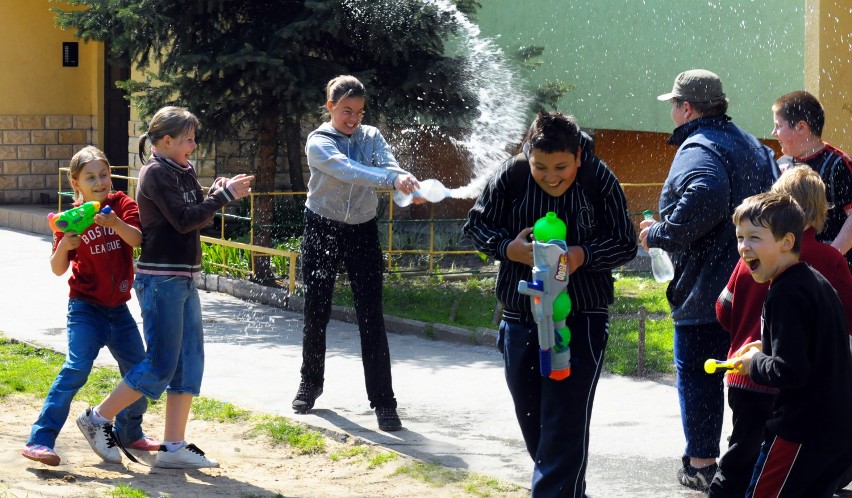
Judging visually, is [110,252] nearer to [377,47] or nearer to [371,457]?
[371,457]

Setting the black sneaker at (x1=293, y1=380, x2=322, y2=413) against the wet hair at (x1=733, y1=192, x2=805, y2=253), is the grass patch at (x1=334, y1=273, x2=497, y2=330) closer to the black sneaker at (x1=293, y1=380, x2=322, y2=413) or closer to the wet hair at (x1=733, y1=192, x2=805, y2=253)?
the black sneaker at (x1=293, y1=380, x2=322, y2=413)

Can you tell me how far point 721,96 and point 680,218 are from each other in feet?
2.26

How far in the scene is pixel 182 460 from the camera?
5.93 m

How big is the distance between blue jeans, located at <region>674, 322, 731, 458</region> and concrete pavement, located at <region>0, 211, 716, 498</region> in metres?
0.24

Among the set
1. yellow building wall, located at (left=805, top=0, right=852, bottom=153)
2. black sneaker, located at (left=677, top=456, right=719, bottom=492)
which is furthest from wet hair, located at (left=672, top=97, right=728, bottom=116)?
yellow building wall, located at (left=805, top=0, right=852, bottom=153)

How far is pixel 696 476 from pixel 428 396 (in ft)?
8.26

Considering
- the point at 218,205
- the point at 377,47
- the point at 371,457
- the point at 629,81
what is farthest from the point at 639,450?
the point at 629,81

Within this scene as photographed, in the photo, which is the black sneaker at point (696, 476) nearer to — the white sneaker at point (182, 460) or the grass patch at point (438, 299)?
the white sneaker at point (182, 460)

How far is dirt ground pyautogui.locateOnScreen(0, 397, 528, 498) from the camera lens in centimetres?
551

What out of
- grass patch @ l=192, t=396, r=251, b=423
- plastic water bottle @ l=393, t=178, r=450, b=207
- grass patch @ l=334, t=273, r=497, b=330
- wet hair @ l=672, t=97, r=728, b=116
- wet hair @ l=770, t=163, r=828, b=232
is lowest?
grass patch @ l=192, t=396, r=251, b=423

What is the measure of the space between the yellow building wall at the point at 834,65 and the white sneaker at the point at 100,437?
5796 mm

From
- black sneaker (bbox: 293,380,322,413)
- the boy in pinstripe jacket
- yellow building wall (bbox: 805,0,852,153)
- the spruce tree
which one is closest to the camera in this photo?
the boy in pinstripe jacket

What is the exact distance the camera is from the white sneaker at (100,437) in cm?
586

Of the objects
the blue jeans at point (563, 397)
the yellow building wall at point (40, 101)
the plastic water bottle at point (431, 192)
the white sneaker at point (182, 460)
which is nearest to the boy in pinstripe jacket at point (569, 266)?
the blue jeans at point (563, 397)
